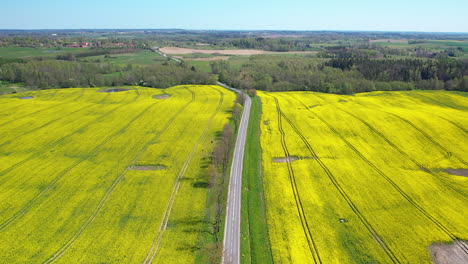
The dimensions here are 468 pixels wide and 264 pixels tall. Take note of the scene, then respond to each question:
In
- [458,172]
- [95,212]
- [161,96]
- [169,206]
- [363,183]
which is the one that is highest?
[161,96]

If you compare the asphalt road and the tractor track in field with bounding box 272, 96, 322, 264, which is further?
the tractor track in field with bounding box 272, 96, 322, 264

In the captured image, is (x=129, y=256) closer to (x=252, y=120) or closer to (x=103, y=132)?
(x=103, y=132)

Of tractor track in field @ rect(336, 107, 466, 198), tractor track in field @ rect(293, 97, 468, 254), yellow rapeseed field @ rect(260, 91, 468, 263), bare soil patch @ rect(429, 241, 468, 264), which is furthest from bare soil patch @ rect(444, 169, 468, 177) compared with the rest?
bare soil patch @ rect(429, 241, 468, 264)

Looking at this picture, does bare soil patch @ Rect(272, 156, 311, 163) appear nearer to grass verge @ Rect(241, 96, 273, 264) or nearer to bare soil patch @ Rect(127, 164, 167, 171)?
grass verge @ Rect(241, 96, 273, 264)

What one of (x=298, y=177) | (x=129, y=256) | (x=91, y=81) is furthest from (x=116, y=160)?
(x=91, y=81)

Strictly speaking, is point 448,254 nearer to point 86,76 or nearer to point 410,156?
point 410,156

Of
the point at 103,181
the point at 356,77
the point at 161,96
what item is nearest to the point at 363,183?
the point at 103,181
